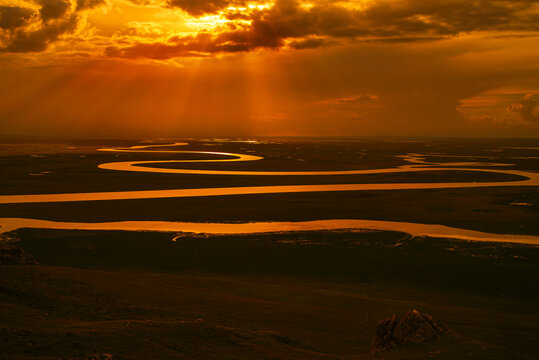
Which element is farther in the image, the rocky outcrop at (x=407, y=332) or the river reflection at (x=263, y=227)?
the river reflection at (x=263, y=227)

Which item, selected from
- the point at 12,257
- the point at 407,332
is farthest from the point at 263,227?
the point at 407,332

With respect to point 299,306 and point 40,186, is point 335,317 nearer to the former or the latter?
point 299,306

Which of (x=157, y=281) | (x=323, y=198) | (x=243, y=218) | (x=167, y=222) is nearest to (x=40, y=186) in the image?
(x=167, y=222)

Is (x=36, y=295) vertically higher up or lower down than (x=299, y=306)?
higher up

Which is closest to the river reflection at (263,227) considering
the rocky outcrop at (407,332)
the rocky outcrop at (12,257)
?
the rocky outcrop at (12,257)

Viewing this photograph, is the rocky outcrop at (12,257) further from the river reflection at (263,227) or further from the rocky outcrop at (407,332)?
the rocky outcrop at (407,332)

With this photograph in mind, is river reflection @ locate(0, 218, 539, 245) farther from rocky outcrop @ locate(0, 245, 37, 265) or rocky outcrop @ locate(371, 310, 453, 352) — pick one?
rocky outcrop @ locate(371, 310, 453, 352)

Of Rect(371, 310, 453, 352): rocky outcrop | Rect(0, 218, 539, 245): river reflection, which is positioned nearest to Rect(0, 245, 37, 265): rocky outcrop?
Rect(0, 218, 539, 245): river reflection

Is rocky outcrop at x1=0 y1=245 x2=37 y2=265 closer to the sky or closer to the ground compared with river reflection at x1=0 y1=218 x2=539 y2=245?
closer to the sky
